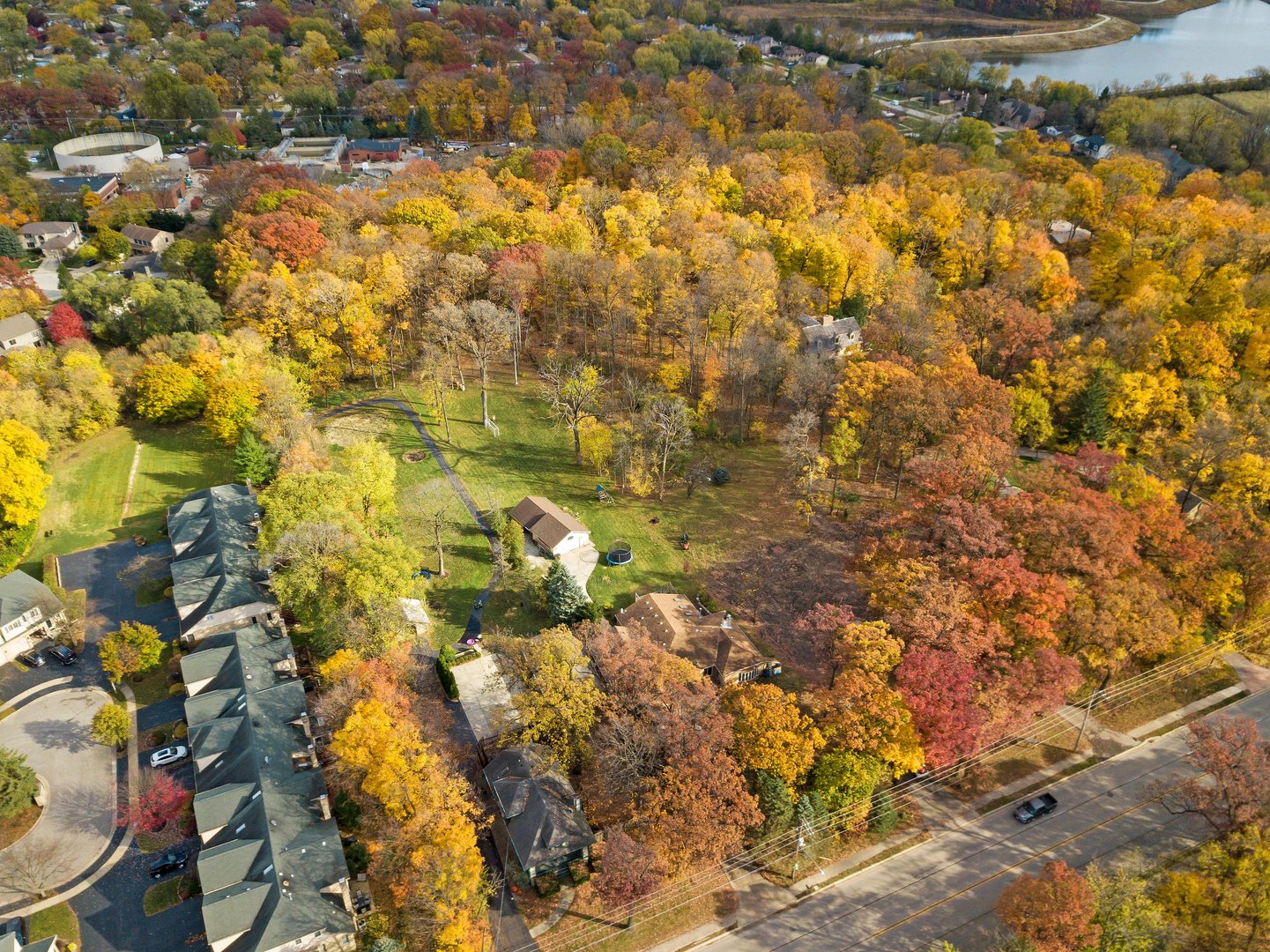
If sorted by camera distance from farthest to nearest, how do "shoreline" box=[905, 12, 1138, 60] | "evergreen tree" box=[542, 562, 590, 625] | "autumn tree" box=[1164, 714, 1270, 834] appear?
"shoreline" box=[905, 12, 1138, 60] < "evergreen tree" box=[542, 562, 590, 625] < "autumn tree" box=[1164, 714, 1270, 834]

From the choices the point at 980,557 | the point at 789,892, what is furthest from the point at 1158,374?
the point at 789,892

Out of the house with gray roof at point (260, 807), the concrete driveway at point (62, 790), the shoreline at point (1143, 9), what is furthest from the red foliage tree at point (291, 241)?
the shoreline at point (1143, 9)

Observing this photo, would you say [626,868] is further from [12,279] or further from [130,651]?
[12,279]

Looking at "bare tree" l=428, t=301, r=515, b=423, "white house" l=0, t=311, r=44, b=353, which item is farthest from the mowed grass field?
"white house" l=0, t=311, r=44, b=353

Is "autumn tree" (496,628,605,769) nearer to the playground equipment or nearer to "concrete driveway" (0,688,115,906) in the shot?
the playground equipment

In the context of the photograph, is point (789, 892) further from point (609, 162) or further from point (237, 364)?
point (609, 162)
